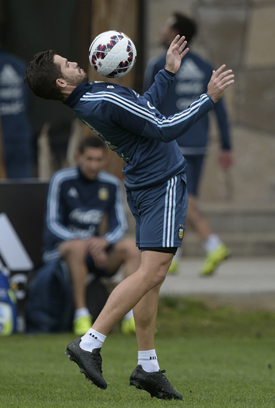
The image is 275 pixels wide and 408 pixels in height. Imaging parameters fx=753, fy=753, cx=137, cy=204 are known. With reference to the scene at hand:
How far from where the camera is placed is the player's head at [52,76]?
3746 millimetres

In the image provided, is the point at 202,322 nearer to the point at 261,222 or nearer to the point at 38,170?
the point at 261,222

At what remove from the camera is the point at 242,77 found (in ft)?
37.1

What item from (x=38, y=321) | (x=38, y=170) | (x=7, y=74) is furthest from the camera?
(x=38, y=170)

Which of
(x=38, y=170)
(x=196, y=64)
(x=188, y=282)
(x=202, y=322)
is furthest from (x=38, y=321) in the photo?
(x=38, y=170)

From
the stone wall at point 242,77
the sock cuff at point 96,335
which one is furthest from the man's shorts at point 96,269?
the stone wall at point 242,77

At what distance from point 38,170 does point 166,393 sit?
7.35 m

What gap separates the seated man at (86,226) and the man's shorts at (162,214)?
6.78 ft

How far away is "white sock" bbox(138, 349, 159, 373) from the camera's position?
3.86m

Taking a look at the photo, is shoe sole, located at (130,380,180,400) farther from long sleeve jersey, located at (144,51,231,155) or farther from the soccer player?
long sleeve jersey, located at (144,51,231,155)

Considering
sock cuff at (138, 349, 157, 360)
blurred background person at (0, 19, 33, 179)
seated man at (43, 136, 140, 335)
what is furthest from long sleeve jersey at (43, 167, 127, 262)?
blurred background person at (0, 19, 33, 179)

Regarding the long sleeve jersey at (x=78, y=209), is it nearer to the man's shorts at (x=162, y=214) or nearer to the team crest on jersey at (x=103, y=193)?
the team crest on jersey at (x=103, y=193)

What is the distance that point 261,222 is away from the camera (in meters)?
10.1

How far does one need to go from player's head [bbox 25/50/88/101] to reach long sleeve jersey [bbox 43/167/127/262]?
2342mm

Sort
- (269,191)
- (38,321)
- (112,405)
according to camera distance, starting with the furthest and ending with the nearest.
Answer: (269,191)
(38,321)
(112,405)
